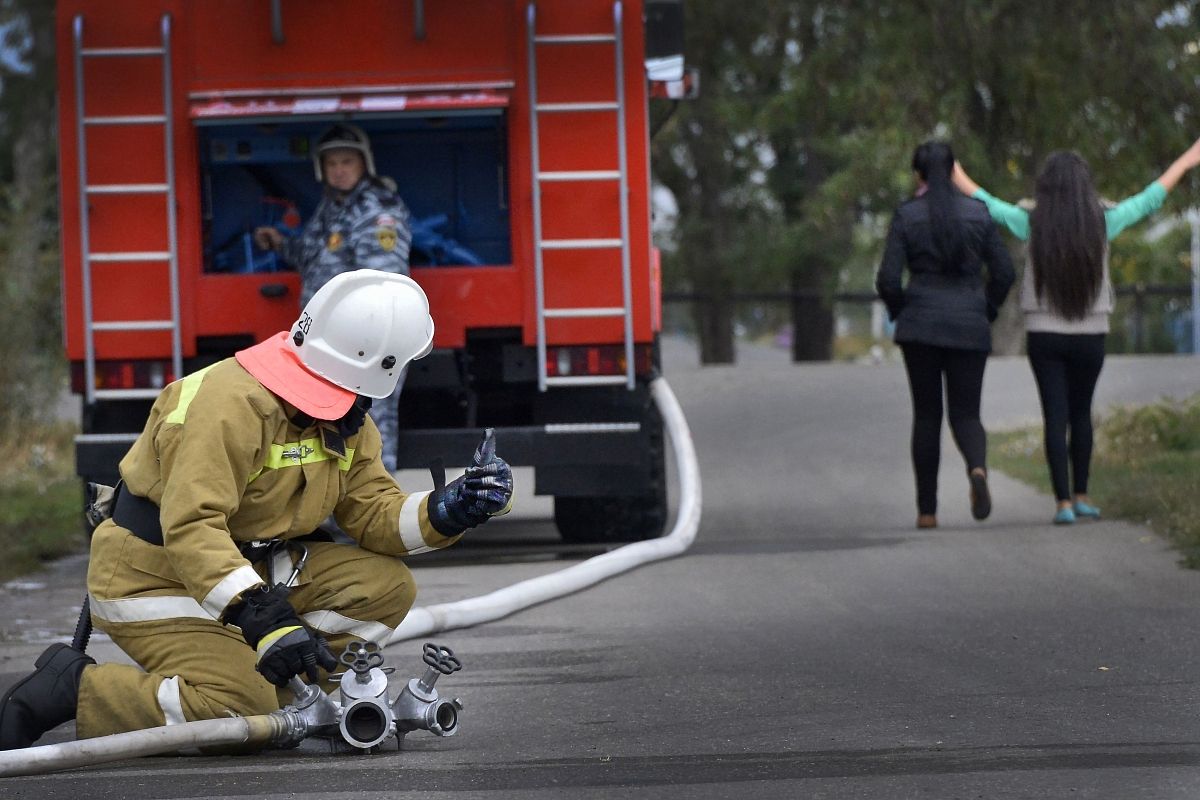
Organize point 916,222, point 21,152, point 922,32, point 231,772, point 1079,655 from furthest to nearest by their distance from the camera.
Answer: point 21,152 < point 922,32 < point 916,222 < point 1079,655 < point 231,772

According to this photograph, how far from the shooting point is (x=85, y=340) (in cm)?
921

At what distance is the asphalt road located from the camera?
14.7 feet

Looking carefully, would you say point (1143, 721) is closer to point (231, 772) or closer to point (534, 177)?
point (231, 772)

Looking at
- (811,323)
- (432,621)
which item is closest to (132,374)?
(432,621)

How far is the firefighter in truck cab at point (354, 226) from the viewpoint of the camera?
8852 millimetres

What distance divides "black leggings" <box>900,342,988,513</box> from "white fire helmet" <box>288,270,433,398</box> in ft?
16.7

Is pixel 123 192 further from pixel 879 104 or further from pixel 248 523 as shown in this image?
pixel 879 104

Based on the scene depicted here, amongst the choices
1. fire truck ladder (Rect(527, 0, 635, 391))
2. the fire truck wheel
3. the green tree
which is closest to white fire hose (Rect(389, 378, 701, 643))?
the fire truck wheel

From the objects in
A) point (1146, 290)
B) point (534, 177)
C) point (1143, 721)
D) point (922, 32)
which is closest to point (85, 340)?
point (534, 177)

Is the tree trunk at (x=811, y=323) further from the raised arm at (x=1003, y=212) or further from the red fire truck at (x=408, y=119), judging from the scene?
the red fire truck at (x=408, y=119)

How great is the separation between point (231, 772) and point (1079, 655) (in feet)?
8.53

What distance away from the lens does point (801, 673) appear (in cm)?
589

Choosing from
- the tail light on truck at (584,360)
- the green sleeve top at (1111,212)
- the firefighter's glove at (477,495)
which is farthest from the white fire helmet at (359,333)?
the green sleeve top at (1111,212)

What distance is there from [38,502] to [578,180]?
4824mm
